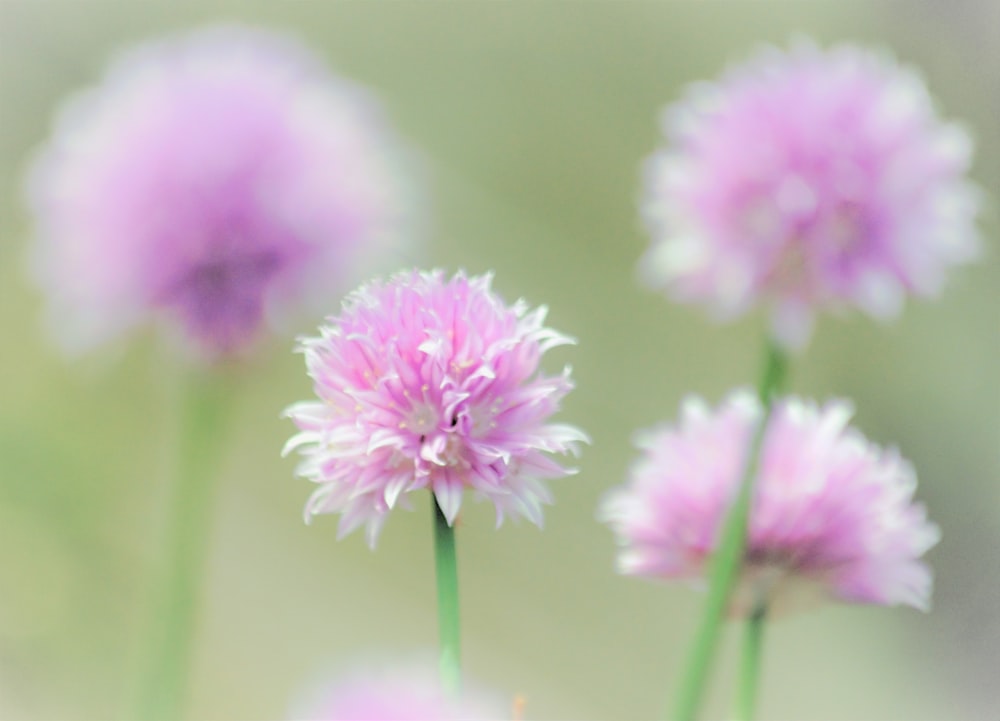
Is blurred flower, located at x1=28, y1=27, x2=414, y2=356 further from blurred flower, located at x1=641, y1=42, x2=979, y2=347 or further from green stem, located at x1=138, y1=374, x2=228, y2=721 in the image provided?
blurred flower, located at x1=641, y1=42, x2=979, y2=347

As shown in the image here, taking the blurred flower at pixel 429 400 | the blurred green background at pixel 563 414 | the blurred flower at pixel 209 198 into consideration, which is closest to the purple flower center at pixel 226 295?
the blurred flower at pixel 209 198

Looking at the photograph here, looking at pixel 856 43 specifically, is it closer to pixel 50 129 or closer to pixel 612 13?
pixel 612 13

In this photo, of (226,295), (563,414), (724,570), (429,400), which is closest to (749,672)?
(724,570)

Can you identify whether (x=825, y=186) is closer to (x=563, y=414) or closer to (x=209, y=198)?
(x=209, y=198)

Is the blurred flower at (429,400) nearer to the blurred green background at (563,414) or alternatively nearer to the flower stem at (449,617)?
the flower stem at (449,617)

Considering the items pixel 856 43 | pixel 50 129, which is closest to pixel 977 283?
pixel 856 43

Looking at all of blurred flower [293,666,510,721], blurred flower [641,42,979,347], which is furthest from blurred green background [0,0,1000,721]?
blurred flower [293,666,510,721]
